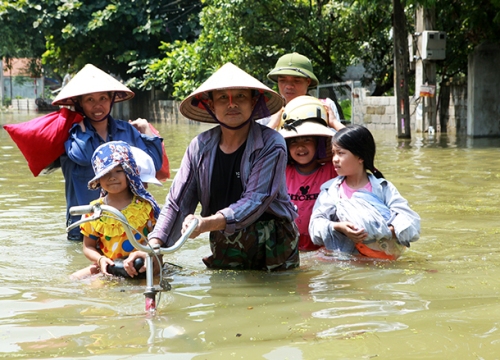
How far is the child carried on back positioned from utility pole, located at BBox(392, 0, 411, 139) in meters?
11.1

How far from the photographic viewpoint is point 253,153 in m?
4.20

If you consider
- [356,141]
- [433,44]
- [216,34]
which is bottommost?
[356,141]

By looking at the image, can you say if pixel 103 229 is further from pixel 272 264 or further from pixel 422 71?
pixel 422 71

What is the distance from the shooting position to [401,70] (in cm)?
1648

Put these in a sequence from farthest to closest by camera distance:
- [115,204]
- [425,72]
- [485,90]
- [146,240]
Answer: [425,72] < [485,90] < [115,204] < [146,240]

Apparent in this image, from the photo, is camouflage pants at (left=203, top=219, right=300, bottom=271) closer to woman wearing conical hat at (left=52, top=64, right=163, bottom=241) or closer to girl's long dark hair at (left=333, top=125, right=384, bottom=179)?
girl's long dark hair at (left=333, top=125, right=384, bottom=179)

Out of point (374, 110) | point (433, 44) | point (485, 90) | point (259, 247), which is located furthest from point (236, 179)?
point (374, 110)

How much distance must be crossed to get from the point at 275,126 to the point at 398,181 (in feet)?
12.9

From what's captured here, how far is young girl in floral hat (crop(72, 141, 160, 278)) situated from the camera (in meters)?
4.64

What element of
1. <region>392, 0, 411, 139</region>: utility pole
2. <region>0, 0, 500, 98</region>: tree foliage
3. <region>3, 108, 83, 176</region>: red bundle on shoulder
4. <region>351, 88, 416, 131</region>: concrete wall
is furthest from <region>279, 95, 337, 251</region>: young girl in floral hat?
<region>351, 88, 416, 131</region>: concrete wall

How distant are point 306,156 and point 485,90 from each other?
11.3 metres

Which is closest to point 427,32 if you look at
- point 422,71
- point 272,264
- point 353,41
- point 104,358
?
point 422,71

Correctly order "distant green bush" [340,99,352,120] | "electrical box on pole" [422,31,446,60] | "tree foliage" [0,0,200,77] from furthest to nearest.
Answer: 1. "tree foliage" [0,0,200,77]
2. "distant green bush" [340,99,352,120]
3. "electrical box on pole" [422,31,446,60]

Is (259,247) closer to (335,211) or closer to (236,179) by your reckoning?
(236,179)
